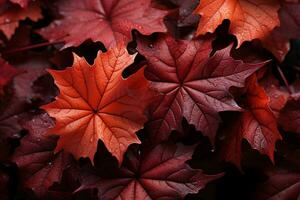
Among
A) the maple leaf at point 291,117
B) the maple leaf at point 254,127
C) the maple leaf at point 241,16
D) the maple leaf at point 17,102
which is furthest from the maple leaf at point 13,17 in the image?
the maple leaf at point 291,117

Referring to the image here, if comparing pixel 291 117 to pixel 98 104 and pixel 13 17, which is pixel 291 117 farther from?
pixel 13 17

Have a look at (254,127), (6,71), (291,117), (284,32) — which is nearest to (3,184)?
(6,71)

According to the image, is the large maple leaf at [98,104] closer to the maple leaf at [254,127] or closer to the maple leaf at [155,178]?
the maple leaf at [155,178]

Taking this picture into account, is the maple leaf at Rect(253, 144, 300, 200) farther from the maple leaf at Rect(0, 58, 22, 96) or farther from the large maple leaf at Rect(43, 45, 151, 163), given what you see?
the maple leaf at Rect(0, 58, 22, 96)

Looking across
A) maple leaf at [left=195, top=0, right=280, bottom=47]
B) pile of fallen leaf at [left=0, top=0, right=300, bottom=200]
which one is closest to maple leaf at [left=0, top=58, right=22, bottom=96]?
pile of fallen leaf at [left=0, top=0, right=300, bottom=200]

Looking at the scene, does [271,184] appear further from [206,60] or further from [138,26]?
[138,26]

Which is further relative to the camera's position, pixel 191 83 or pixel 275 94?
pixel 275 94

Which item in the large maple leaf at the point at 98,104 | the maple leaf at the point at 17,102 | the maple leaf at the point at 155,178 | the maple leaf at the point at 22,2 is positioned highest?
the maple leaf at the point at 22,2
